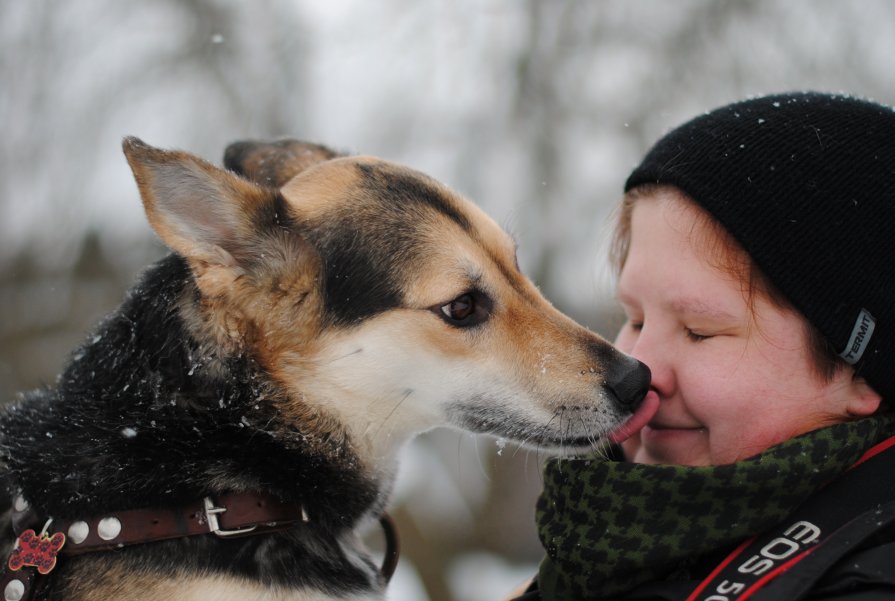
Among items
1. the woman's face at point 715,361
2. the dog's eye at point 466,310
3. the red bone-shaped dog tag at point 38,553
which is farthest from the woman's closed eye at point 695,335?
the red bone-shaped dog tag at point 38,553

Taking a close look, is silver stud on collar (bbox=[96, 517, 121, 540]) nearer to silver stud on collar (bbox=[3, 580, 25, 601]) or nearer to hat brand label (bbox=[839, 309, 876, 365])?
silver stud on collar (bbox=[3, 580, 25, 601])

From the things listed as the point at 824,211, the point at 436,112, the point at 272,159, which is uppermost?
the point at 824,211

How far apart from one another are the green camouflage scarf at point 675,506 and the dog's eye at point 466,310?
0.64m

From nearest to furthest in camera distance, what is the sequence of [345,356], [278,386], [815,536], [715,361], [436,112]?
[815,536] → [715,361] → [278,386] → [345,356] → [436,112]

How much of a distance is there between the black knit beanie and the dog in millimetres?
496

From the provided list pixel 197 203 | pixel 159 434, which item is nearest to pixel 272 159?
pixel 197 203

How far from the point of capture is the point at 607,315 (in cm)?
352

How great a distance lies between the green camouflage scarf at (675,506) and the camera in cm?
179

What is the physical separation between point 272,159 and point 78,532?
5.03 ft

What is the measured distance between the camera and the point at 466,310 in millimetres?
2547

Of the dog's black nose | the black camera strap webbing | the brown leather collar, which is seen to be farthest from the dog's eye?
the black camera strap webbing

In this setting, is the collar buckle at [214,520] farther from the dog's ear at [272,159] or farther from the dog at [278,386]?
the dog's ear at [272,159]

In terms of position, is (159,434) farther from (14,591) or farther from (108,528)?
(14,591)

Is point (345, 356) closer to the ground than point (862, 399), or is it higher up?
closer to the ground
